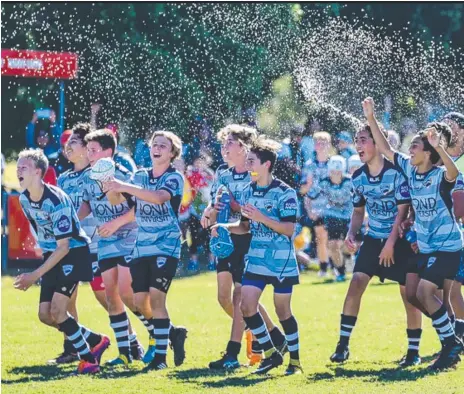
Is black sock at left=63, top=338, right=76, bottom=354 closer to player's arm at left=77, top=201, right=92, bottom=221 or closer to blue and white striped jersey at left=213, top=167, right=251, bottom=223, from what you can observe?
player's arm at left=77, top=201, right=92, bottom=221

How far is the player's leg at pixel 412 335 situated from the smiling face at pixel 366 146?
109 centimetres

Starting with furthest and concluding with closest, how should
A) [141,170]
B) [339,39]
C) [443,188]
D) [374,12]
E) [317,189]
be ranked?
[374,12] → [339,39] → [317,189] → [141,170] → [443,188]

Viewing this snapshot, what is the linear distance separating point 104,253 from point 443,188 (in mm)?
2891

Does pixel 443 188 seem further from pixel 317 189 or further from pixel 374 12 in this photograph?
pixel 374 12

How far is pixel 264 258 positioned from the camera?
8.69 metres

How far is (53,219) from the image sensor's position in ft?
28.8

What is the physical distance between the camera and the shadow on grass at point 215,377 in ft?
26.8

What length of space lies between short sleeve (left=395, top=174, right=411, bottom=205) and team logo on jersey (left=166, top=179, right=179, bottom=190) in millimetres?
1732

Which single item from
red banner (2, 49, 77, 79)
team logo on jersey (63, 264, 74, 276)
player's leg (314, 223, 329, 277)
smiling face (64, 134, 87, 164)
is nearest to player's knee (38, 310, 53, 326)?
team logo on jersey (63, 264, 74, 276)

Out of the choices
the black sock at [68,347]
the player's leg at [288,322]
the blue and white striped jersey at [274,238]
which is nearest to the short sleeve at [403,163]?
the blue and white striped jersey at [274,238]

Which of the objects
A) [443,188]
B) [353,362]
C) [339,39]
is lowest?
[353,362]

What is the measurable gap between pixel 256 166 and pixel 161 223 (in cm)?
96

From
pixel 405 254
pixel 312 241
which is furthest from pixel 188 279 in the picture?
pixel 405 254

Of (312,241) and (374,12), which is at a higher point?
(374,12)
